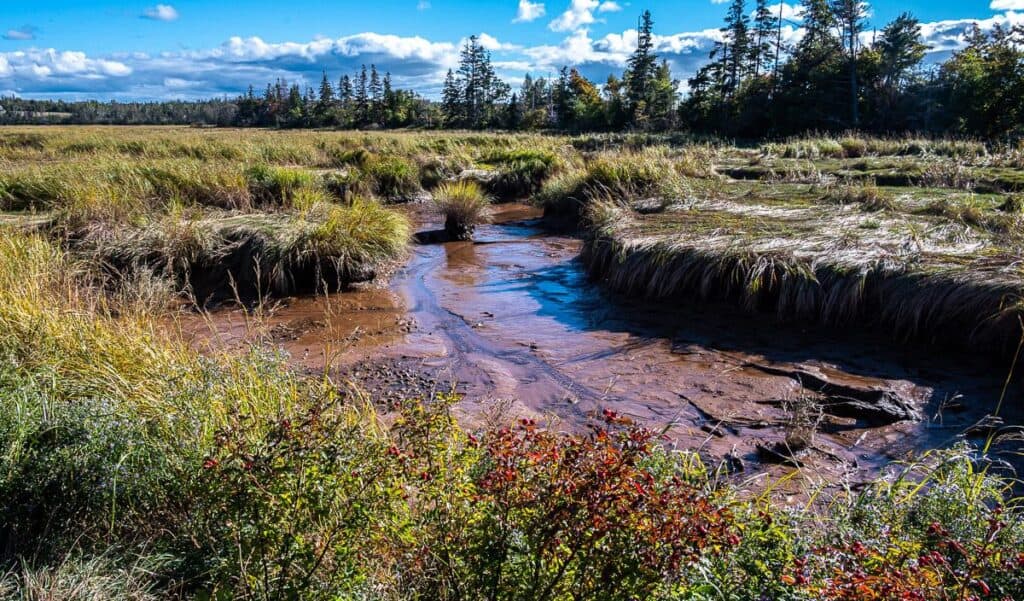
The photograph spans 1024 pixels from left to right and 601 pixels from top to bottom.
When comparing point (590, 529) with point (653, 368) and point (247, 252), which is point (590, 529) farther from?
point (247, 252)

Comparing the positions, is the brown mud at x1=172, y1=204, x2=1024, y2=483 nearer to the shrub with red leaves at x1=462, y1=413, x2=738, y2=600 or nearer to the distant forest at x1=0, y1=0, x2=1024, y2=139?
the shrub with red leaves at x1=462, y1=413, x2=738, y2=600

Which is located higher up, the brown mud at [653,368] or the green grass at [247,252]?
the green grass at [247,252]

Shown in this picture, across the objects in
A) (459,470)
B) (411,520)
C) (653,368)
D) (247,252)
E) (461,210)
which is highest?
(461,210)

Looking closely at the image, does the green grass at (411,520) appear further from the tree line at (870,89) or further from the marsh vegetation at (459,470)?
the tree line at (870,89)

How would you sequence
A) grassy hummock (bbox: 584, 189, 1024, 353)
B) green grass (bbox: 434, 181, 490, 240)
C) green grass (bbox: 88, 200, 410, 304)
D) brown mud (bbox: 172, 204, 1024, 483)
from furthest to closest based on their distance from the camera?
green grass (bbox: 434, 181, 490, 240), green grass (bbox: 88, 200, 410, 304), grassy hummock (bbox: 584, 189, 1024, 353), brown mud (bbox: 172, 204, 1024, 483)

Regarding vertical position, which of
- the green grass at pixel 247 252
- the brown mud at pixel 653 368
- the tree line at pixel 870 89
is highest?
the tree line at pixel 870 89

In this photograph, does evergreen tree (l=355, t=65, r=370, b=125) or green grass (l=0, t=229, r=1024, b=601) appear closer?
green grass (l=0, t=229, r=1024, b=601)

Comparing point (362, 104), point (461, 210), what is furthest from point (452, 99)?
point (461, 210)

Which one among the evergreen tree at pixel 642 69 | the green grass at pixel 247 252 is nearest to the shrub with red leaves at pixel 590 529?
the green grass at pixel 247 252

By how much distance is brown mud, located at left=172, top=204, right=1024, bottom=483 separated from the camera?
4426 mm

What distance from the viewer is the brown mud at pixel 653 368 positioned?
4.43 metres

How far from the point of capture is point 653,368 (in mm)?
5746

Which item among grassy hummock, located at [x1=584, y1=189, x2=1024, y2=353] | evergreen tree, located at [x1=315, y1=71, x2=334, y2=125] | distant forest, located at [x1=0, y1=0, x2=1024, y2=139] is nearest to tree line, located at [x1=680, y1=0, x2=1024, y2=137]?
distant forest, located at [x1=0, y1=0, x2=1024, y2=139]

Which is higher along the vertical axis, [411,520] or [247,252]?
[247,252]
